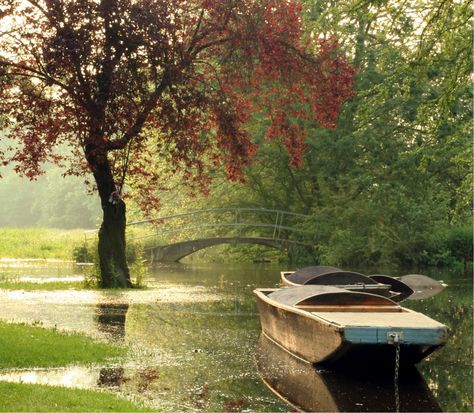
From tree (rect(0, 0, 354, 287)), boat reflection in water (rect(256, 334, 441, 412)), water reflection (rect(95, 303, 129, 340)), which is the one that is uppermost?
tree (rect(0, 0, 354, 287))

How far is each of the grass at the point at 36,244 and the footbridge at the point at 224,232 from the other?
11.3 ft

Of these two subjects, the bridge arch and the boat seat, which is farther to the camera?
the bridge arch

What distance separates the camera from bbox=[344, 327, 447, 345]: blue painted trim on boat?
10.7 m

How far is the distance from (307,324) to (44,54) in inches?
301

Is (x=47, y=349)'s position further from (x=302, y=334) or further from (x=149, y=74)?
(x=149, y=74)

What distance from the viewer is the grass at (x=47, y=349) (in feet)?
37.2

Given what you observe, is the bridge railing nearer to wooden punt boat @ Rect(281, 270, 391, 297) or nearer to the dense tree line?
the dense tree line

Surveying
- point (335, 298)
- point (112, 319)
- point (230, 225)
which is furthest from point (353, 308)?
point (230, 225)

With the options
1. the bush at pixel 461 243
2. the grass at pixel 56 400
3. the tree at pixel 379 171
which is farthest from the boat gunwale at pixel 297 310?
the bush at pixel 461 243

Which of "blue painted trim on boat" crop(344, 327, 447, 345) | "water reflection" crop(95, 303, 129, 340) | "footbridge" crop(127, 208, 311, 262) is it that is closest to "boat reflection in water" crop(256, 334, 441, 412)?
"blue painted trim on boat" crop(344, 327, 447, 345)

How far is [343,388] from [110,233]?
12.5 metres

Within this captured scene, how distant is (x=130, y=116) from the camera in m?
18.1

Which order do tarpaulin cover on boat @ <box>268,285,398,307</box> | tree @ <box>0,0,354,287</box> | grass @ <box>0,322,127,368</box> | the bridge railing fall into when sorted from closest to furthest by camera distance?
grass @ <box>0,322,127,368</box> < tarpaulin cover on boat @ <box>268,285,398,307</box> < tree @ <box>0,0,354,287</box> < the bridge railing

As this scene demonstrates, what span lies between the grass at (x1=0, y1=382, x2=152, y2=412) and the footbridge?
29892 millimetres
